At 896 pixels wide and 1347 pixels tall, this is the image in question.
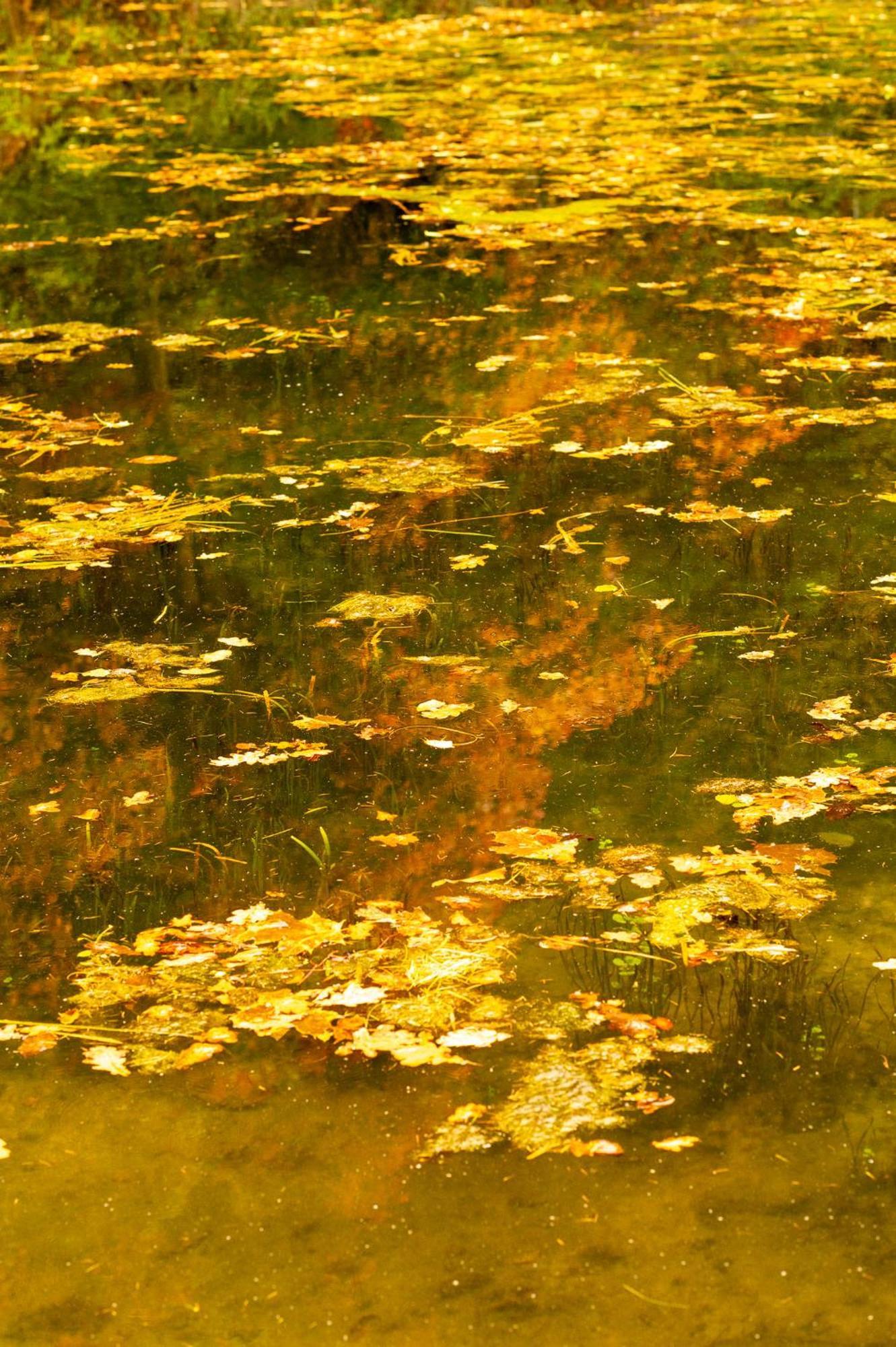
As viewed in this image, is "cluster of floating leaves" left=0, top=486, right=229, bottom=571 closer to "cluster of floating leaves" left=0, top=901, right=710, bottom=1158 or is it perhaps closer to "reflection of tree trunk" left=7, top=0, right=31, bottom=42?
"cluster of floating leaves" left=0, top=901, right=710, bottom=1158

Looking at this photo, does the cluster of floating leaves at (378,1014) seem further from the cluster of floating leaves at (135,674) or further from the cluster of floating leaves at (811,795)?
the cluster of floating leaves at (135,674)

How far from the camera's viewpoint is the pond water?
2.85 meters

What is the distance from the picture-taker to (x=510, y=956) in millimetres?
3494

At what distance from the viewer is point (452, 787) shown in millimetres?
4168

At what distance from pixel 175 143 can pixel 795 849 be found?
1026 centimetres

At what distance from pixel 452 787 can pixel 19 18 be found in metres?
18.9

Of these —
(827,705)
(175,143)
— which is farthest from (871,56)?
(827,705)

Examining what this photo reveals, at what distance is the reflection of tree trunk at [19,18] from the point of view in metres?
19.6

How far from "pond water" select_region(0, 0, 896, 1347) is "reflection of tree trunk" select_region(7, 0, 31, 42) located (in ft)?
38.2

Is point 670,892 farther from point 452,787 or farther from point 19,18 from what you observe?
point 19,18

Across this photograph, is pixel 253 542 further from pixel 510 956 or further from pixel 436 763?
pixel 510 956

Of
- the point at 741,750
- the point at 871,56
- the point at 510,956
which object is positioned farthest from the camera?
the point at 871,56

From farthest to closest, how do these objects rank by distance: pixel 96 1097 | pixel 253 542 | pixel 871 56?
pixel 871 56
pixel 253 542
pixel 96 1097

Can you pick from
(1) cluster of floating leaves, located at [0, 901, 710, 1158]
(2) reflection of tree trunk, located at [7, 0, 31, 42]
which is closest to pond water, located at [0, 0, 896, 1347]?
(1) cluster of floating leaves, located at [0, 901, 710, 1158]
